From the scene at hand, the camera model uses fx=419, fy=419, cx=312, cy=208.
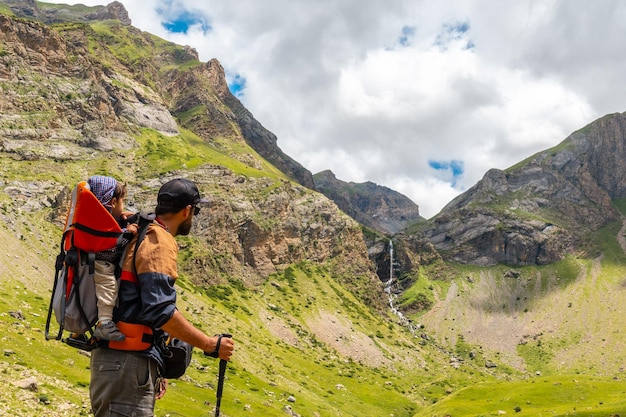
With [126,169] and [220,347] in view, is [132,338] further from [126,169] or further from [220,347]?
[126,169]

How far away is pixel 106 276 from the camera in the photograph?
669 cm

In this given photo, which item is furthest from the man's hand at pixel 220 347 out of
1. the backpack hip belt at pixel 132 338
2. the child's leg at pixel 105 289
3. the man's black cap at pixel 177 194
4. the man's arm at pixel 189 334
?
the man's black cap at pixel 177 194

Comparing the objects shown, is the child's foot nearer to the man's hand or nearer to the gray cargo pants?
the gray cargo pants

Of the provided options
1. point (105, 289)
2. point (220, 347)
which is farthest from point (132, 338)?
point (220, 347)

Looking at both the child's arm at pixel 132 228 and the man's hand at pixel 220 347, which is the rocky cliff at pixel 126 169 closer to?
the child's arm at pixel 132 228

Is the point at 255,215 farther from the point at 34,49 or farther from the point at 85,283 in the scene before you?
the point at 85,283

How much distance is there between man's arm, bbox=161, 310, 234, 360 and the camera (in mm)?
6586

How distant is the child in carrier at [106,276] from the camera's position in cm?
655

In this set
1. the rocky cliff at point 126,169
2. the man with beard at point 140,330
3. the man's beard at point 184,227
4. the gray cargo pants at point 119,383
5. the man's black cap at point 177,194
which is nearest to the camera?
the man with beard at point 140,330

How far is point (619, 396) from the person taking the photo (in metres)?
54.9

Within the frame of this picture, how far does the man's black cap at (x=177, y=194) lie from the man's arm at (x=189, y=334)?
201 centimetres

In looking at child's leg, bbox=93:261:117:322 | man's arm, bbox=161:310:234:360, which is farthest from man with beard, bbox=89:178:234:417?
child's leg, bbox=93:261:117:322

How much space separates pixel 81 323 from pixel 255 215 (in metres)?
152

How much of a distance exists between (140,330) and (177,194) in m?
2.42
